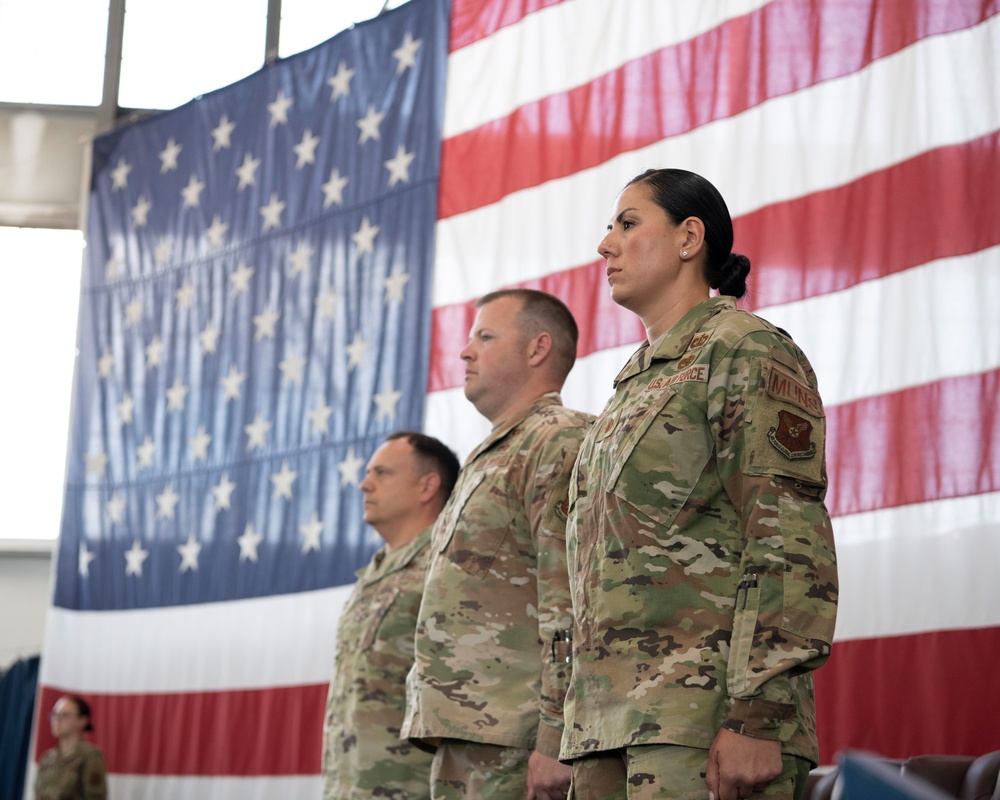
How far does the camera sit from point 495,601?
2195 mm

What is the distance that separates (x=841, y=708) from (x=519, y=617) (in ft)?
3.50

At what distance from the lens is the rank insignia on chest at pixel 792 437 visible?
155 centimetres

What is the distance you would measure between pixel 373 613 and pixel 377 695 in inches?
7.3

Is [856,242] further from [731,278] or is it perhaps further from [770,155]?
[731,278]

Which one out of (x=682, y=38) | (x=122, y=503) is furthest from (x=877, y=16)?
(x=122, y=503)

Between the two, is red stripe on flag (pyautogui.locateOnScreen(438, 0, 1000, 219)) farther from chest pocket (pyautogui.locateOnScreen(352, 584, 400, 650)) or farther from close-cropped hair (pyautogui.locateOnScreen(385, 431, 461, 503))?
chest pocket (pyautogui.locateOnScreen(352, 584, 400, 650))

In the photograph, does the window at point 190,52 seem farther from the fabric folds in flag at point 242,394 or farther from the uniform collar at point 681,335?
the uniform collar at point 681,335

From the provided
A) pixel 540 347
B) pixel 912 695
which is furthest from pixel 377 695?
pixel 912 695

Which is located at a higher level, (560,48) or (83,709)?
(560,48)

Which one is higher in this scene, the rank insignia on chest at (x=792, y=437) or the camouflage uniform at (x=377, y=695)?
the rank insignia on chest at (x=792, y=437)

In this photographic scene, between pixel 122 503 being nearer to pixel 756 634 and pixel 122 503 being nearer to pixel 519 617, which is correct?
pixel 519 617

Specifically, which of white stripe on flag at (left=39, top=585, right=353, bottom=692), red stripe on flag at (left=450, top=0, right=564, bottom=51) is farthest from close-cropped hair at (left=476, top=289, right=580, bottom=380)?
white stripe on flag at (left=39, top=585, right=353, bottom=692)

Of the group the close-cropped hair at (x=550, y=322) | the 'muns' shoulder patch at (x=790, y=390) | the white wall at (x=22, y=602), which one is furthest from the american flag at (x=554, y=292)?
the white wall at (x=22, y=602)

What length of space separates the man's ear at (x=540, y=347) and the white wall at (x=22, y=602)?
5.76 metres
